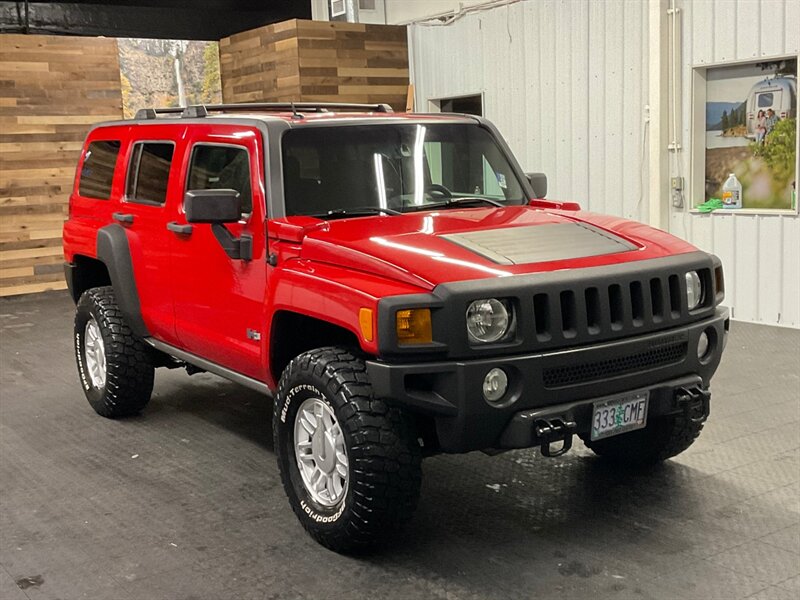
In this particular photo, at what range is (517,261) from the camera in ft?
11.9

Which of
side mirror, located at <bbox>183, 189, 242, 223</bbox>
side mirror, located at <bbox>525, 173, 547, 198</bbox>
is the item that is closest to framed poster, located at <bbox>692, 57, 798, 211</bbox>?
side mirror, located at <bbox>525, 173, 547, 198</bbox>

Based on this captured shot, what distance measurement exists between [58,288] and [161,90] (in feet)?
9.67

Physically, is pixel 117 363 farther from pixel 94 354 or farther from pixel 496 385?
pixel 496 385

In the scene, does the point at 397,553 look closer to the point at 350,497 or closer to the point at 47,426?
the point at 350,497

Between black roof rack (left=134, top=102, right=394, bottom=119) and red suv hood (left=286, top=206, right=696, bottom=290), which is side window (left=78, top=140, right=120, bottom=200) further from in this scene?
red suv hood (left=286, top=206, right=696, bottom=290)

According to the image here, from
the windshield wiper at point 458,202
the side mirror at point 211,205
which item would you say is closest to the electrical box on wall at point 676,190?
the windshield wiper at point 458,202

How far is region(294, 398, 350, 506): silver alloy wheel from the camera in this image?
3732 mm

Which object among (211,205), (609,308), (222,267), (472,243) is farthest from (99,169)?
(609,308)

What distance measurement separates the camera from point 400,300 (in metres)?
3.37

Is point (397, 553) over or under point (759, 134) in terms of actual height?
under

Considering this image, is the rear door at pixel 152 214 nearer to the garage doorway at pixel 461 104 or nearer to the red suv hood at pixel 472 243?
the red suv hood at pixel 472 243

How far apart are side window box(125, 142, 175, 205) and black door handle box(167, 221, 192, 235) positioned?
0.25 m

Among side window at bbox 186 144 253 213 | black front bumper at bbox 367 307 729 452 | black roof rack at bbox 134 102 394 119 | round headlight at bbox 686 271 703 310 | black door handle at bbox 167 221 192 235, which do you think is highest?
black roof rack at bbox 134 102 394 119

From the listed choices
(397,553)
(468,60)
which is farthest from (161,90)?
(397,553)
